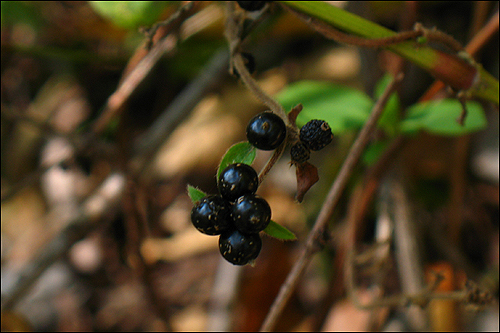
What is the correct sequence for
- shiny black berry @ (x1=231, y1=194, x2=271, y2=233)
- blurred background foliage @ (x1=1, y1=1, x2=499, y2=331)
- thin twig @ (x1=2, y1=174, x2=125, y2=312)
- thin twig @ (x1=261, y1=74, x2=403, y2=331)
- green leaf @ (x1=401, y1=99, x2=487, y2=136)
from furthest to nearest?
blurred background foliage @ (x1=1, y1=1, x2=499, y2=331) → thin twig @ (x1=2, y1=174, x2=125, y2=312) → green leaf @ (x1=401, y1=99, x2=487, y2=136) → thin twig @ (x1=261, y1=74, x2=403, y2=331) → shiny black berry @ (x1=231, y1=194, x2=271, y2=233)

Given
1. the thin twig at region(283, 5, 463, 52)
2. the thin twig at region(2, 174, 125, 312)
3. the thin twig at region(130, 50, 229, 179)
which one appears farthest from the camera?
the thin twig at region(130, 50, 229, 179)

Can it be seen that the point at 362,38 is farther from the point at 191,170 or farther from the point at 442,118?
the point at 191,170

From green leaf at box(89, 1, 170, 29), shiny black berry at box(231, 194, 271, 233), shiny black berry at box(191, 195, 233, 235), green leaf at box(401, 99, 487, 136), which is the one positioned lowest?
green leaf at box(401, 99, 487, 136)

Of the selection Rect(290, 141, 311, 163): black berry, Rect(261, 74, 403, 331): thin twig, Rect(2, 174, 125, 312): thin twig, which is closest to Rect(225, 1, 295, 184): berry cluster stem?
Rect(290, 141, 311, 163): black berry

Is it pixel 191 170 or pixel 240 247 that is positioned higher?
pixel 191 170

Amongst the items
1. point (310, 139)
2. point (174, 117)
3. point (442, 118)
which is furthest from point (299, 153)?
point (174, 117)

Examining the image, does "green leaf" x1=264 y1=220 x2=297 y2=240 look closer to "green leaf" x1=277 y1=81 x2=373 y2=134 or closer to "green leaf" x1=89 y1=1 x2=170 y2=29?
"green leaf" x1=277 y1=81 x2=373 y2=134

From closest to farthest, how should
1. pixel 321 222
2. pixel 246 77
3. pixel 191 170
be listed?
pixel 246 77 < pixel 321 222 < pixel 191 170
